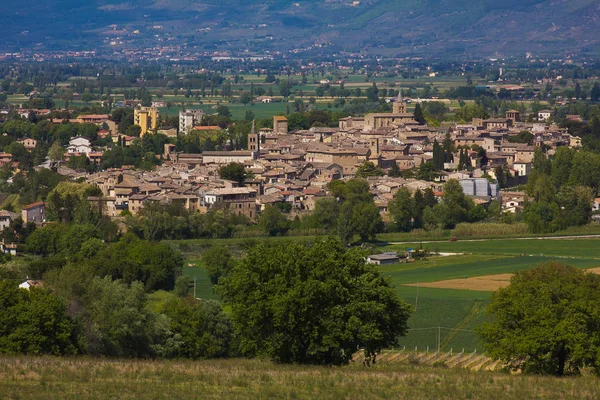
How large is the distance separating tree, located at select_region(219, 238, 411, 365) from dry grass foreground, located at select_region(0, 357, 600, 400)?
916 millimetres

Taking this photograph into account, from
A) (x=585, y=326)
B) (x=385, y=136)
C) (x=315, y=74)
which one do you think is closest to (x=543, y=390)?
(x=585, y=326)

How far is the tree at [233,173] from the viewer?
44.2m

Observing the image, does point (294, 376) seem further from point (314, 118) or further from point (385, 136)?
point (314, 118)

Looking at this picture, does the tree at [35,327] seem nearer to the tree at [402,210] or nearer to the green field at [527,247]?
the green field at [527,247]

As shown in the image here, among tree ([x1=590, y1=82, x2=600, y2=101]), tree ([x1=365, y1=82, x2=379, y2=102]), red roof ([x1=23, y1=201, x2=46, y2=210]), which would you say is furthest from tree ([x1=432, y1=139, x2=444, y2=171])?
tree ([x1=590, y1=82, x2=600, y2=101])

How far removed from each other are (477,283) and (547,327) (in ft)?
42.6

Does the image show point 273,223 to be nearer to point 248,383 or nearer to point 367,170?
point 367,170

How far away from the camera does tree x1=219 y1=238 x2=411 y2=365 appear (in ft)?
54.6

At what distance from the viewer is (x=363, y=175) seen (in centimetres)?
4831

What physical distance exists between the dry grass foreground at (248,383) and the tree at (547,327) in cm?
85

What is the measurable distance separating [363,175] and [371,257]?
15380mm

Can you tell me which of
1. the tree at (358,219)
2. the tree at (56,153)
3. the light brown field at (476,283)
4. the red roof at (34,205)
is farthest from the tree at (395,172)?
the light brown field at (476,283)

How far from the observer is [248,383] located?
1440cm

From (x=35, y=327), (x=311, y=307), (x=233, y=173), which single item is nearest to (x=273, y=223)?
(x=233, y=173)
